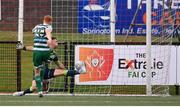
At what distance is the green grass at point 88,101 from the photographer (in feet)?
41.4

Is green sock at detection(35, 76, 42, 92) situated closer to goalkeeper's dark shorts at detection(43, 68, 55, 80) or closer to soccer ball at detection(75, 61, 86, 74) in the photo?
goalkeeper's dark shorts at detection(43, 68, 55, 80)

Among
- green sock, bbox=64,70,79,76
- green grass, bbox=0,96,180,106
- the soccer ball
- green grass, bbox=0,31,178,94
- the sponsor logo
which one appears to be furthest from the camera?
green grass, bbox=0,31,178,94

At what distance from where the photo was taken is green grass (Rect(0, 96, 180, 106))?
41.4ft

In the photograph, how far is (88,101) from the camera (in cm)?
1325

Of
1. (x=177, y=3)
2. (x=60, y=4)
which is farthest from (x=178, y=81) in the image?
(x=177, y=3)

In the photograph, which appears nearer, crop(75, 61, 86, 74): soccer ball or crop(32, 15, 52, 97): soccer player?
crop(32, 15, 52, 97): soccer player

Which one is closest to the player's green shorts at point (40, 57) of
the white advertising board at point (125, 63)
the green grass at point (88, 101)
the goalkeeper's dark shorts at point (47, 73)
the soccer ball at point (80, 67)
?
the goalkeeper's dark shorts at point (47, 73)

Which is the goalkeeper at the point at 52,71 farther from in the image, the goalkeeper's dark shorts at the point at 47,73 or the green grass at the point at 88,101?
the green grass at the point at 88,101

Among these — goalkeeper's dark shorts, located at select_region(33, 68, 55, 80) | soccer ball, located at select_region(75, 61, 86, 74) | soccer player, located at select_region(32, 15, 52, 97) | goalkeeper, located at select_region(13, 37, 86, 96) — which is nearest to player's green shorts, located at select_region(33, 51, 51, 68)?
soccer player, located at select_region(32, 15, 52, 97)

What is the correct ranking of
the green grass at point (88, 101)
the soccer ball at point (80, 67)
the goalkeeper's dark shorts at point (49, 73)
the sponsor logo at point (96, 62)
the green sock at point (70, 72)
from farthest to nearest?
the sponsor logo at point (96, 62), the soccer ball at point (80, 67), the goalkeeper's dark shorts at point (49, 73), the green sock at point (70, 72), the green grass at point (88, 101)

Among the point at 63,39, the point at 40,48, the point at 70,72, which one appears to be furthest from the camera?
the point at 63,39

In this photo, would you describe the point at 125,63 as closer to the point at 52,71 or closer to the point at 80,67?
the point at 80,67

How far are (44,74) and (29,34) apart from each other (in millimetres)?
8064

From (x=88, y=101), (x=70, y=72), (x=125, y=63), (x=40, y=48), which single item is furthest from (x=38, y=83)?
(x=125, y=63)
